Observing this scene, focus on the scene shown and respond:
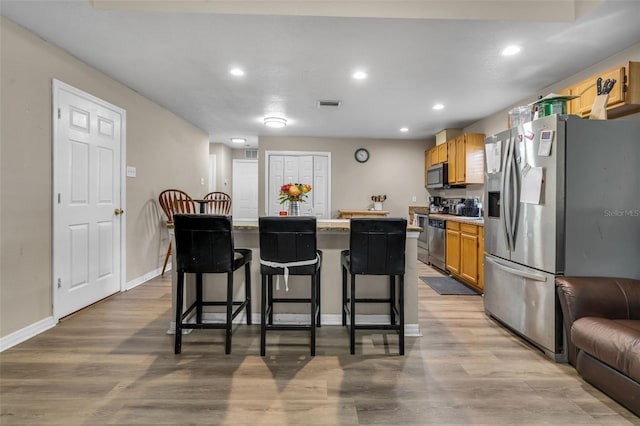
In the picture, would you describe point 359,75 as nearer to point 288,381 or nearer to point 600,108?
point 600,108

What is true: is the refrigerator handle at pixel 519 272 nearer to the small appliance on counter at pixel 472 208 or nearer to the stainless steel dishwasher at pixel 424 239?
the small appliance on counter at pixel 472 208

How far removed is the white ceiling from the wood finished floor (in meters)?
2.48

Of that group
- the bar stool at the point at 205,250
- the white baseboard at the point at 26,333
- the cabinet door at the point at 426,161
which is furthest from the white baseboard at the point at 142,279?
the cabinet door at the point at 426,161

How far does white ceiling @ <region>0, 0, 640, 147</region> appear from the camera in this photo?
2289mm

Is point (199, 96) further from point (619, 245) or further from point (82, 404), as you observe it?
point (619, 245)

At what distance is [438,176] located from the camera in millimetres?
5926

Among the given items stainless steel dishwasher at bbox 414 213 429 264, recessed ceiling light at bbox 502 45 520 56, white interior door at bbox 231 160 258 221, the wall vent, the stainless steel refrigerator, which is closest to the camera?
the stainless steel refrigerator

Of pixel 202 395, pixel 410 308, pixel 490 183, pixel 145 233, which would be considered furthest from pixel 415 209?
Result: pixel 202 395

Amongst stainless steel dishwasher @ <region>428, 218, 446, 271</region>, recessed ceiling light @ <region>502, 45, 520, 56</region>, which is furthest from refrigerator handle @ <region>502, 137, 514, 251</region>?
stainless steel dishwasher @ <region>428, 218, 446, 271</region>

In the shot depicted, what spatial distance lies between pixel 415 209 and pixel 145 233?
16.8 feet

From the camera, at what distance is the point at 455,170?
5.37 meters

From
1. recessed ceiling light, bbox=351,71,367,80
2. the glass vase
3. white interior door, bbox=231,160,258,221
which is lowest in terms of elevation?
the glass vase

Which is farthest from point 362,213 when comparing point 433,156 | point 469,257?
→ point 469,257

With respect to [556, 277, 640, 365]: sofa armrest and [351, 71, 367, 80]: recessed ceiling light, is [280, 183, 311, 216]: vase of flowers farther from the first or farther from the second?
[556, 277, 640, 365]: sofa armrest
